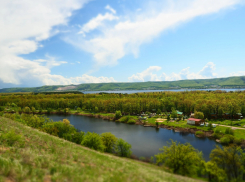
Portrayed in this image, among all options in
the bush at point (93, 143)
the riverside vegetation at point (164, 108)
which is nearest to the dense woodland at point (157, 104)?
the riverside vegetation at point (164, 108)

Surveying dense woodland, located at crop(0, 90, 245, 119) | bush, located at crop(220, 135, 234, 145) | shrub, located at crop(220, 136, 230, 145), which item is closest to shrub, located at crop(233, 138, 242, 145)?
bush, located at crop(220, 135, 234, 145)

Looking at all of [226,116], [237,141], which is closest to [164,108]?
[226,116]

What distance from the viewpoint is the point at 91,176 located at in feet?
46.5

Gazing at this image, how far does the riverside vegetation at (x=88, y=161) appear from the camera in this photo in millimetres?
13473

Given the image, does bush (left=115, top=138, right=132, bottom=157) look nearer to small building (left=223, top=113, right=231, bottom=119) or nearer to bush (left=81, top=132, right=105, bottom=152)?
bush (left=81, top=132, right=105, bottom=152)

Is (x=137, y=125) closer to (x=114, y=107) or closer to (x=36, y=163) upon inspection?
(x=114, y=107)

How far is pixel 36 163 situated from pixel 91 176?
6504 millimetres

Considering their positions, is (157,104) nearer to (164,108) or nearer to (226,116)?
(164,108)

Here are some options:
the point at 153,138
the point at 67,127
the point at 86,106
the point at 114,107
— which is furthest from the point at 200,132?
the point at 86,106

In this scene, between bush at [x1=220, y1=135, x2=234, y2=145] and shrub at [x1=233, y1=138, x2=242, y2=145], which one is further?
bush at [x1=220, y1=135, x2=234, y2=145]

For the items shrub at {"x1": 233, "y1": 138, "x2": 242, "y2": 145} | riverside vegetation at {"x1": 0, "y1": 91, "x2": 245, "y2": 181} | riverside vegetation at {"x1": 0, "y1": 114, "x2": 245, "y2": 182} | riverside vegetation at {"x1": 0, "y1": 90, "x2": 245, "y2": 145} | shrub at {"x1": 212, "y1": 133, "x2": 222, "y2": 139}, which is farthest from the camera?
riverside vegetation at {"x1": 0, "y1": 90, "x2": 245, "y2": 145}

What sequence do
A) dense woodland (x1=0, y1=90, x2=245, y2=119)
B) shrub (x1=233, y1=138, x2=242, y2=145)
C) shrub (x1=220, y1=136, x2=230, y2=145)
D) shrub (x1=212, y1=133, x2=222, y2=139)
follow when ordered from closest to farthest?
1. shrub (x1=233, y1=138, x2=242, y2=145)
2. shrub (x1=220, y1=136, x2=230, y2=145)
3. shrub (x1=212, y1=133, x2=222, y2=139)
4. dense woodland (x1=0, y1=90, x2=245, y2=119)

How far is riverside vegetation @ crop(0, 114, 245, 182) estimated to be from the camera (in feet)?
44.2

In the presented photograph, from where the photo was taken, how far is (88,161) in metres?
19.4
